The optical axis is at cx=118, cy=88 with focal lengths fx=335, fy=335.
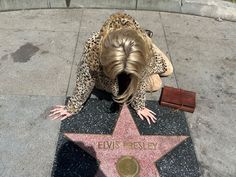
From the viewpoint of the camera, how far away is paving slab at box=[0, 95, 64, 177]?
3588 millimetres

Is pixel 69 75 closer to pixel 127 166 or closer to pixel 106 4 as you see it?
pixel 127 166

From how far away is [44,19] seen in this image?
19.2 ft

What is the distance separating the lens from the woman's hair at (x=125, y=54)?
291 centimetres

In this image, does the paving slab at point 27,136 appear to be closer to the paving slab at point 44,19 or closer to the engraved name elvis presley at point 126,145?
the engraved name elvis presley at point 126,145

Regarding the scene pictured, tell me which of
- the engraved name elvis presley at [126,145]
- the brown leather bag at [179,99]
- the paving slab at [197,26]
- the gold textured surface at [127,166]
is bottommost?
the gold textured surface at [127,166]

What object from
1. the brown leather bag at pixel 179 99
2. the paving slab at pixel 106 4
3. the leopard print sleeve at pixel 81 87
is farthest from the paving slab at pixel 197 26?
the leopard print sleeve at pixel 81 87

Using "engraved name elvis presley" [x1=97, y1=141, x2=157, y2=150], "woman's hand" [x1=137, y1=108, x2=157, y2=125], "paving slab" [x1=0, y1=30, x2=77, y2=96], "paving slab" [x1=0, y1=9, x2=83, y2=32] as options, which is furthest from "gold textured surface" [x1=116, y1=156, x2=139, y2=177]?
"paving slab" [x1=0, y1=9, x2=83, y2=32]

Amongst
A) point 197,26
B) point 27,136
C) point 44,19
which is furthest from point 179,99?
point 44,19

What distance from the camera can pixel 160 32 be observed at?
18.8ft

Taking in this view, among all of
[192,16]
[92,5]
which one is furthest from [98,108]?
[192,16]

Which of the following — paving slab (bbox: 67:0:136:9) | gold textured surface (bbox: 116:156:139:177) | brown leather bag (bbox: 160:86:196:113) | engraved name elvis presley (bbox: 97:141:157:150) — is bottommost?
gold textured surface (bbox: 116:156:139:177)

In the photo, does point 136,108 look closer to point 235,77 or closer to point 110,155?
point 110,155

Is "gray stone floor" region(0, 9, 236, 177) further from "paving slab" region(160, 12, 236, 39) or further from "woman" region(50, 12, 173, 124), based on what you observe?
"woman" region(50, 12, 173, 124)

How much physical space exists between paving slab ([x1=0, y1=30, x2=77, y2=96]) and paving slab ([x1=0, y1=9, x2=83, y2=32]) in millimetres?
158
